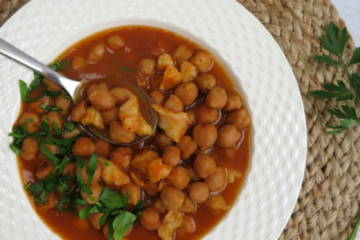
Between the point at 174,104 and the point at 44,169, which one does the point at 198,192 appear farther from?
the point at 44,169

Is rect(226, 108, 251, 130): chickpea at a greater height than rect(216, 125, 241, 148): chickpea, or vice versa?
rect(226, 108, 251, 130): chickpea

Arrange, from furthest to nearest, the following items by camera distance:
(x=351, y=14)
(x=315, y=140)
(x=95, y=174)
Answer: (x=351, y=14) < (x=315, y=140) < (x=95, y=174)

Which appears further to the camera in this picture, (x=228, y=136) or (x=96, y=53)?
(x=96, y=53)

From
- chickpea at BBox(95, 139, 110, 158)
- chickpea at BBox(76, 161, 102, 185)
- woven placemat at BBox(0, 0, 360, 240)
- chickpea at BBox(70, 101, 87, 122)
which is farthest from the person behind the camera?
woven placemat at BBox(0, 0, 360, 240)

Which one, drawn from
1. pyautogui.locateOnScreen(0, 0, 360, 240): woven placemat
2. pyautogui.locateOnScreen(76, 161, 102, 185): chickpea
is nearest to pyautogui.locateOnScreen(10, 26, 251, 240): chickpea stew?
pyautogui.locateOnScreen(76, 161, 102, 185): chickpea

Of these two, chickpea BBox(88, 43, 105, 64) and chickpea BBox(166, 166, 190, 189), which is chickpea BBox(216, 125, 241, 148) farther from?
chickpea BBox(88, 43, 105, 64)

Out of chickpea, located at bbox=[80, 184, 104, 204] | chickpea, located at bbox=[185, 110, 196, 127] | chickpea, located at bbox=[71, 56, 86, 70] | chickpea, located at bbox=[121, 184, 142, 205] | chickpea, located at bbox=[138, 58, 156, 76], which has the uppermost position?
chickpea, located at bbox=[71, 56, 86, 70]

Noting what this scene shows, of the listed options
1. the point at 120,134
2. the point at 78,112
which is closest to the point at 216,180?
the point at 120,134
